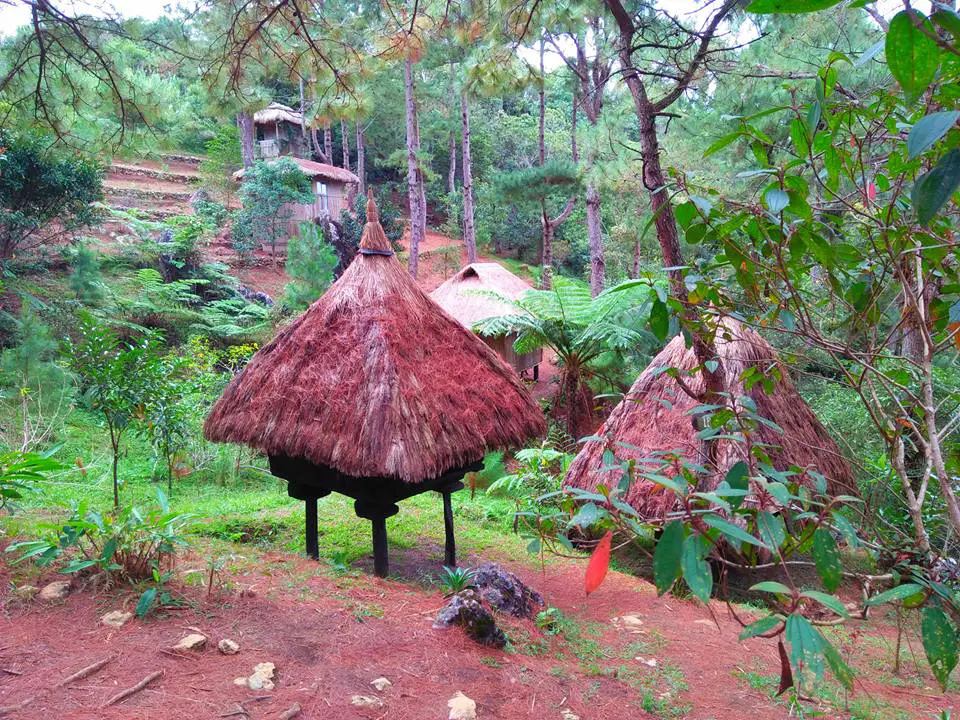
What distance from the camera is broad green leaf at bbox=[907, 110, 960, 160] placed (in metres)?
0.70

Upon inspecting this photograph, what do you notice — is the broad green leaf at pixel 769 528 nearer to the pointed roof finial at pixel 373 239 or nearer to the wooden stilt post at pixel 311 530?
the pointed roof finial at pixel 373 239

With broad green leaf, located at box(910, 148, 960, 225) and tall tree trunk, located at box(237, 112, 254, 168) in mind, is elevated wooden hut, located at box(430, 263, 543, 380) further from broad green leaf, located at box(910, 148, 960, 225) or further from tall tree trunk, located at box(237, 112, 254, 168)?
broad green leaf, located at box(910, 148, 960, 225)

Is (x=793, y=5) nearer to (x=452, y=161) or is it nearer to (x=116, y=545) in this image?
(x=116, y=545)

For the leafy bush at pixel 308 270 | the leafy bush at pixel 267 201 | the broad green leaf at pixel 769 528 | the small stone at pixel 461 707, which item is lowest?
the small stone at pixel 461 707

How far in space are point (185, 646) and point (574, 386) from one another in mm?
7566

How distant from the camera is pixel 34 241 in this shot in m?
12.6

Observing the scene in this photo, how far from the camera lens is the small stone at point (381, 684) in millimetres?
2693

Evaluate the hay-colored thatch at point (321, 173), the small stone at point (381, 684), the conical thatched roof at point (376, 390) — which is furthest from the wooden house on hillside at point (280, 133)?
the small stone at point (381, 684)

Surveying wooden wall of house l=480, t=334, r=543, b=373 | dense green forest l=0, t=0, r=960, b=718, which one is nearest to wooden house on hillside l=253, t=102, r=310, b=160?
dense green forest l=0, t=0, r=960, b=718

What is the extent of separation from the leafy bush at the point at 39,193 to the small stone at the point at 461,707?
11.2m

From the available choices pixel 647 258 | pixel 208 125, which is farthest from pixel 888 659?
pixel 208 125

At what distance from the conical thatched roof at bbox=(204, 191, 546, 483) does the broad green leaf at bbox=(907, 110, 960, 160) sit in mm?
3513

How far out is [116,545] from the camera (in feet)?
10.2

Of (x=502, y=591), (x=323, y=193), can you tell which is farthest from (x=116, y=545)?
(x=323, y=193)
